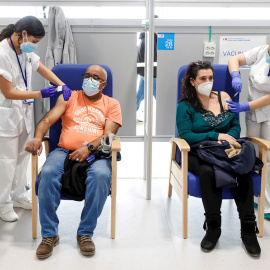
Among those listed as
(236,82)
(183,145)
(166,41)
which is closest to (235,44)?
(166,41)

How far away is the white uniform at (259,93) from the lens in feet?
7.51

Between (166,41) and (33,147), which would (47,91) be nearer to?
(33,147)

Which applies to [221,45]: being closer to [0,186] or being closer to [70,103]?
[70,103]

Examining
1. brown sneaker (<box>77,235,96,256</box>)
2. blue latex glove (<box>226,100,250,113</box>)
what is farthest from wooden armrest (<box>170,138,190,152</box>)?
brown sneaker (<box>77,235,96,256</box>)

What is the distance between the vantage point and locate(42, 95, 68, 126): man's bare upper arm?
2.28m

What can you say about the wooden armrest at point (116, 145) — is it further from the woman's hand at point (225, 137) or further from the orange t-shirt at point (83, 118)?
the woman's hand at point (225, 137)

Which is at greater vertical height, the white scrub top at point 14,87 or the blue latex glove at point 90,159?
the white scrub top at point 14,87

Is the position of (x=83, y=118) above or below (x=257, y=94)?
below

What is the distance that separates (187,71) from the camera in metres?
2.41

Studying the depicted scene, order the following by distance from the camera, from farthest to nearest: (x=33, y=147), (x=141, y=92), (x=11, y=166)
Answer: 1. (x=141, y=92)
2. (x=11, y=166)
3. (x=33, y=147)

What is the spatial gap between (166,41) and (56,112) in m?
1.23

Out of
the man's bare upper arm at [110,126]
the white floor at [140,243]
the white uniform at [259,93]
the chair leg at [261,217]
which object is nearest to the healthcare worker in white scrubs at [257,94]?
the white uniform at [259,93]

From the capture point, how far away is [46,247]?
193 centimetres

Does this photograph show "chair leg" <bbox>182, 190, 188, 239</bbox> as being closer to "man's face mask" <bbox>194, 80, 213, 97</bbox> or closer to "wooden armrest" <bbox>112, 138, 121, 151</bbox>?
"wooden armrest" <bbox>112, 138, 121, 151</bbox>
